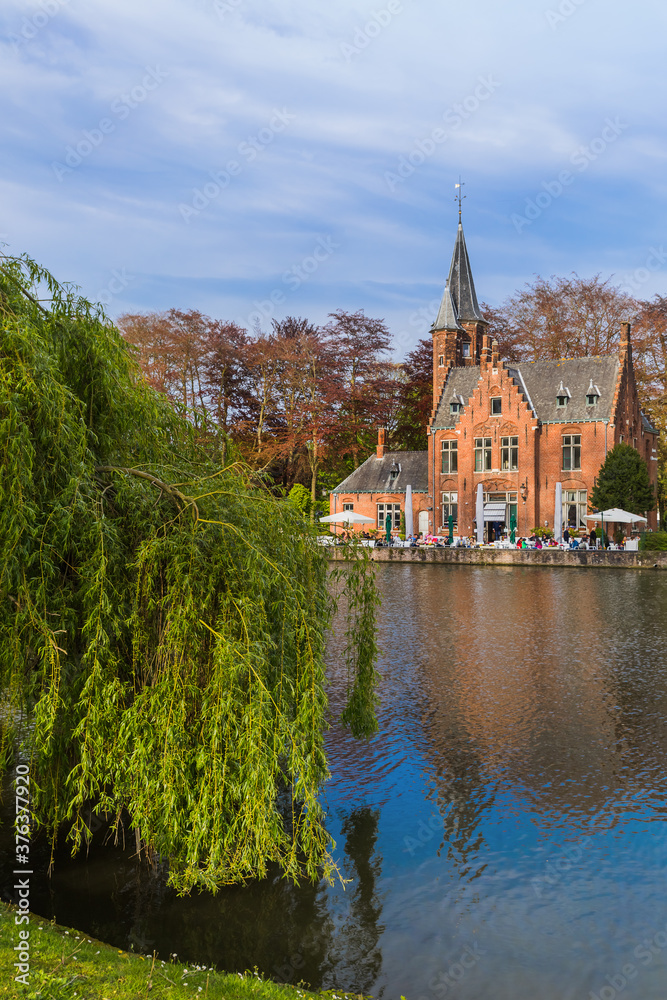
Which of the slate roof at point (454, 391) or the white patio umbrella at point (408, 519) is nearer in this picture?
the white patio umbrella at point (408, 519)

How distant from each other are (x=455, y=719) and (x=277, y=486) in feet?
18.0

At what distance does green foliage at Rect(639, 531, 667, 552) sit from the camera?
36625 millimetres

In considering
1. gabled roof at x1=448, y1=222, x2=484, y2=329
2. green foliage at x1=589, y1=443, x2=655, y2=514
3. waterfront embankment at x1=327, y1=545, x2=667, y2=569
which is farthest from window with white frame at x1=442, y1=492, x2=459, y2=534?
gabled roof at x1=448, y1=222, x2=484, y2=329

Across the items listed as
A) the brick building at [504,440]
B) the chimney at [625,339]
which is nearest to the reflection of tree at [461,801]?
the brick building at [504,440]

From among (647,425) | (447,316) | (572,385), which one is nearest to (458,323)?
(447,316)

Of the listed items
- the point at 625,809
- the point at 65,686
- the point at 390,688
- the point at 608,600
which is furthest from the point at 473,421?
the point at 65,686

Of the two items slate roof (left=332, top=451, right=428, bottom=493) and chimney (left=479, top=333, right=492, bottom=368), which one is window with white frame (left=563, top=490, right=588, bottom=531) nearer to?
chimney (left=479, top=333, right=492, bottom=368)

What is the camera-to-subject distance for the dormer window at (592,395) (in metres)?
44.9

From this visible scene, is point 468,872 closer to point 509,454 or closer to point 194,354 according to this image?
point 509,454

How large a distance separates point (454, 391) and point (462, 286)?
9032 mm

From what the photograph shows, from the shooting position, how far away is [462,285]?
5519cm

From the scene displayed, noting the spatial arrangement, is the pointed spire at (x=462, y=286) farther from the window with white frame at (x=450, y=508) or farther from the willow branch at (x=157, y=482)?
the willow branch at (x=157, y=482)

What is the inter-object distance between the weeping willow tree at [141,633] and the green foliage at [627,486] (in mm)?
36757

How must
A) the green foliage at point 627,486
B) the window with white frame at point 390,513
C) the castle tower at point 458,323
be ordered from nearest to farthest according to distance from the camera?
the green foliage at point 627,486, the window with white frame at point 390,513, the castle tower at point 458,323
